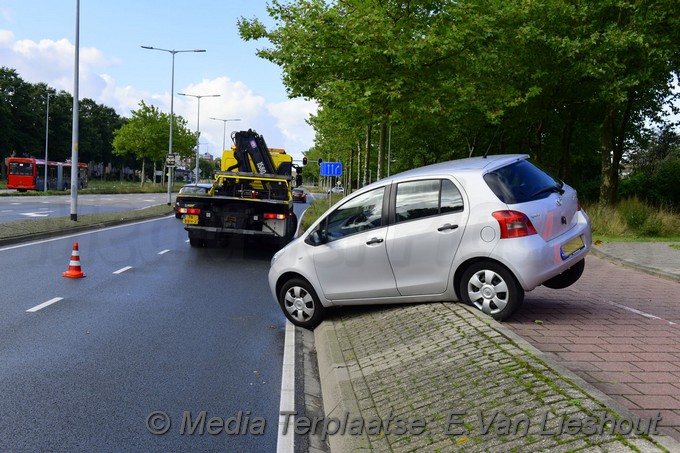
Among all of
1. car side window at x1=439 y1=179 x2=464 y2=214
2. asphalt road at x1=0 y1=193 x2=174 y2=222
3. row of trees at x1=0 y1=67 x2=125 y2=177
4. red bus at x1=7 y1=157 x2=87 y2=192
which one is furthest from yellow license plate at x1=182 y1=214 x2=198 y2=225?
row of trees at x1=0 y1=67 x2=125 y2=177

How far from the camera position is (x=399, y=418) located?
4.12 meters

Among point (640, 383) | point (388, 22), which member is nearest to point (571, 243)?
point (640, 383)

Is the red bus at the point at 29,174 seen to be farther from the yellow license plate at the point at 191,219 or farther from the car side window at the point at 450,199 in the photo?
the car side window at the point at 450,199

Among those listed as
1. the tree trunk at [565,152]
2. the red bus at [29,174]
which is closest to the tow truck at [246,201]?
the tree trunk at [565,152]

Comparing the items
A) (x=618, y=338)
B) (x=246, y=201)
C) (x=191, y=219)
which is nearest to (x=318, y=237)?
(x=618, y=338)

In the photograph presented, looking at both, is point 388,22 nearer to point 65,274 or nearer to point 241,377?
point 65,274

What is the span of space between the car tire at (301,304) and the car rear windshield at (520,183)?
2.36 meters

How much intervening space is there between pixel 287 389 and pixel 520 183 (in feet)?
10.00

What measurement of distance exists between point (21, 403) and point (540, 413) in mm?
3653

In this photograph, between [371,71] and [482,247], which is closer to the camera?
[482,247]

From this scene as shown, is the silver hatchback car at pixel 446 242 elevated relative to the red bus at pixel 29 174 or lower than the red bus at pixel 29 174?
elevated

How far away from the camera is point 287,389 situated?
5.36 metres

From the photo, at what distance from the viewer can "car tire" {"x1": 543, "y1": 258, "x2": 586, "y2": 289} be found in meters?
6.99

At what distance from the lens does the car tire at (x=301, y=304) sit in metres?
7.27
